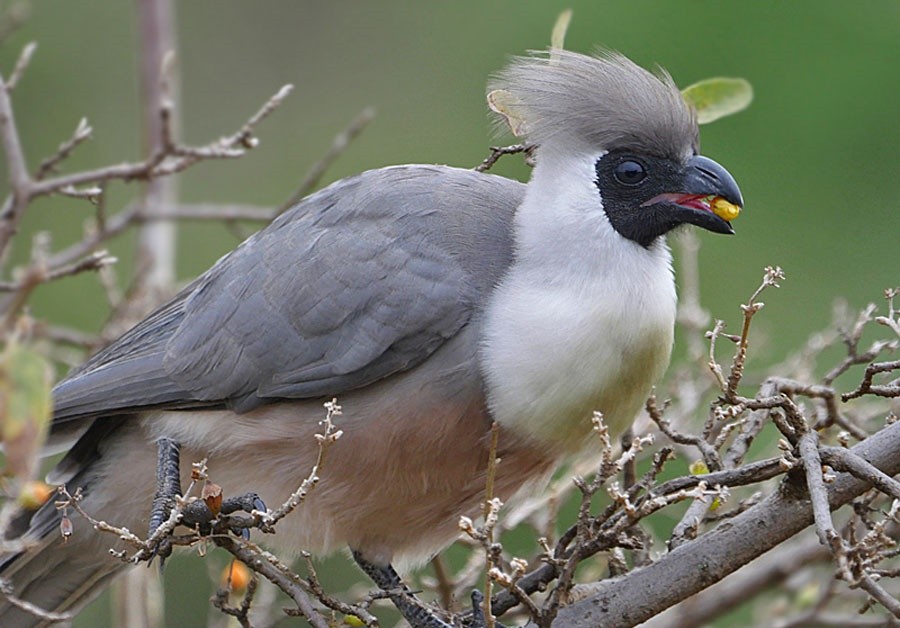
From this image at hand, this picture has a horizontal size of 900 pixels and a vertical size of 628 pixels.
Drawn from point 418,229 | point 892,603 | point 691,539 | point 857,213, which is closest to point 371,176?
point 418,229

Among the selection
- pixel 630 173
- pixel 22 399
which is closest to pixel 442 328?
pixel 630 173

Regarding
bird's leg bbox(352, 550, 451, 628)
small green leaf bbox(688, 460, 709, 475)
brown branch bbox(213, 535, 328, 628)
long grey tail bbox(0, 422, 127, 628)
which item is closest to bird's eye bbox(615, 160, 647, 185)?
small green leaf bbox(688, 460, 709, 475)

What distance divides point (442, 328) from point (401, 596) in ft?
1.81

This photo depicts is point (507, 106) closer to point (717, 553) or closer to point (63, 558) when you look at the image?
point (717, 553)

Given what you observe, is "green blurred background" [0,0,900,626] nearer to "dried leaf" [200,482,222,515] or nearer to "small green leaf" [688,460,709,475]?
"small green leaf" [688,460,709,475]

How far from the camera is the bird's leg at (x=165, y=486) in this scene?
245 cm

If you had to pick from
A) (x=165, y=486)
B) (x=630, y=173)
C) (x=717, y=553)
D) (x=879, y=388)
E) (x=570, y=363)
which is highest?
(x=630, y=173)

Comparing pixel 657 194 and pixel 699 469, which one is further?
pixel 657 194

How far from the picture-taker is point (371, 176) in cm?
311

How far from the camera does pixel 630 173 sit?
9.23 feet

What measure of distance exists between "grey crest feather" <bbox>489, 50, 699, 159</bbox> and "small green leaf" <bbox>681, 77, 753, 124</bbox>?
0.08 meters

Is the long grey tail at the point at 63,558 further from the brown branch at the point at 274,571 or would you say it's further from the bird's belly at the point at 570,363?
the bird's belly at the point at 570,363

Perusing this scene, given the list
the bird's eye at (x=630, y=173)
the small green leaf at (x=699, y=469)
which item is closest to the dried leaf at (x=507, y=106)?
the bird's eye at (x=630, y=173)

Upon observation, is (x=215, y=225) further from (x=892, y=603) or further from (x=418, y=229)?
(x=892, y=603)
